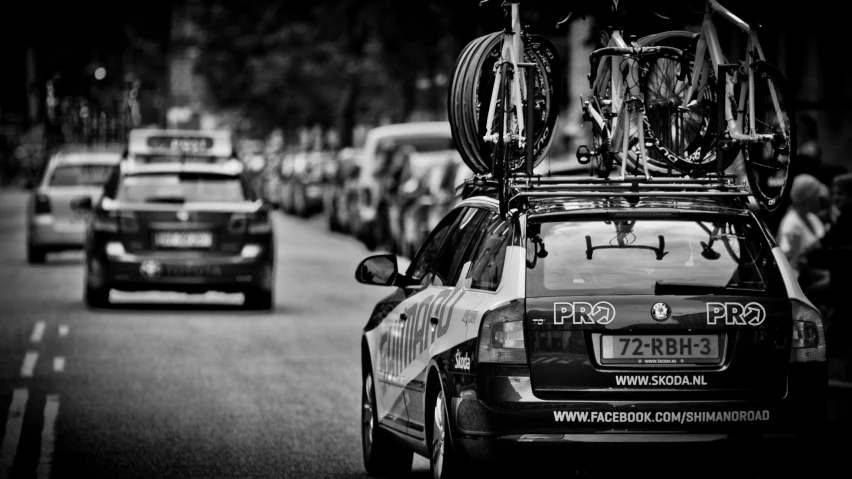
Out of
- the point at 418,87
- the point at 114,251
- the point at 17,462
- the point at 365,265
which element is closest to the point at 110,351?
the point at 114,251

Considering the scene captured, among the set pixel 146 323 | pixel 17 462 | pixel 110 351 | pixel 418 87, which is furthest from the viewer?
pixel 418 87

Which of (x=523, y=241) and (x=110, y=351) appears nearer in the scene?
(x=523, y=241)

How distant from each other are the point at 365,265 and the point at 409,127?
82.8 feet

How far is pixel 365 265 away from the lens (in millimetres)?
9023

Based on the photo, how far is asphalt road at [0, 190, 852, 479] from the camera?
9812 mm

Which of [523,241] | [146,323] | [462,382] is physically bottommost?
[146,323]

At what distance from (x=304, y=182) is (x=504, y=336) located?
42868 millimetres

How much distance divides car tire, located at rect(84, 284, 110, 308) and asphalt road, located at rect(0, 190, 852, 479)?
0.14 metres

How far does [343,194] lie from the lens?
126ft

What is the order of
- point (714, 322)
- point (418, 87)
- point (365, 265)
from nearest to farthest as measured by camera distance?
point (714, 322) → point (365, 265) → point (418, 87)

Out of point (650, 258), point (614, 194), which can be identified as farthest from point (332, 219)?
point (650, 258)

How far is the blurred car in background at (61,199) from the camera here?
90.0 feet

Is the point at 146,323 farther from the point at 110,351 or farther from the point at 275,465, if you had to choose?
the point at 275,465

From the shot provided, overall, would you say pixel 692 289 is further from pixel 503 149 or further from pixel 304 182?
pixel 304 182
